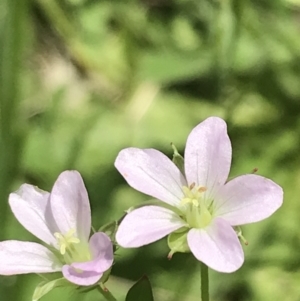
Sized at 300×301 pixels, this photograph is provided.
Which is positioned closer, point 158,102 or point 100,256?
point 100,256

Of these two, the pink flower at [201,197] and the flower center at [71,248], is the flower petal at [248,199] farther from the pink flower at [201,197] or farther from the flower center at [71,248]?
the flower center at [71,248]

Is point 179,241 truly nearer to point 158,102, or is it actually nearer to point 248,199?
point 248,199

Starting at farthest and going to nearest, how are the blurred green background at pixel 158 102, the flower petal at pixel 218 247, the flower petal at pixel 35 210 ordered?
the blurred green background at pixel 158 102 → the flower petal at pixel 35 210 → the flower petal at pixel 218 247

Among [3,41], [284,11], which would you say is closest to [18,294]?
[3,41]

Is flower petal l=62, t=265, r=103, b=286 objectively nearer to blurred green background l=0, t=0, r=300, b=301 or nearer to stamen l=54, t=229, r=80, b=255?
stamen l=54, t=229, r=80, b=255

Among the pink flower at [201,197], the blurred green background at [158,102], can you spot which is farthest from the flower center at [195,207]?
the blurred green background at [158,102]

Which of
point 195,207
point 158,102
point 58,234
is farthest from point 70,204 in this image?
point 158,102
